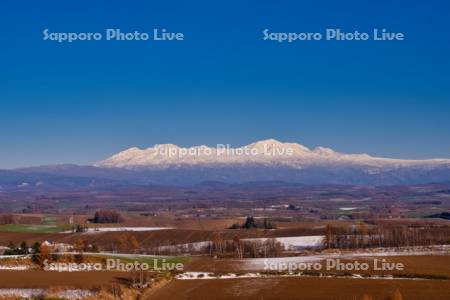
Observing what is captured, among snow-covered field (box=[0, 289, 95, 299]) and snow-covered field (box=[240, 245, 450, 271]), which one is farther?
snow-covered field (box=[240, 245, 450, 271])

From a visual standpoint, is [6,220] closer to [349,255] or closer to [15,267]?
[15,267]

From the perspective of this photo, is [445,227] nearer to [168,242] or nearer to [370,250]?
[370,250]

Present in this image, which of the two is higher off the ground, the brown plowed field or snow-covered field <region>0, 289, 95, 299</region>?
snow-covered field <region>0, 289, 95, 299</region>

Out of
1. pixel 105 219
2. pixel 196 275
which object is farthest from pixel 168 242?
pixel 105 219

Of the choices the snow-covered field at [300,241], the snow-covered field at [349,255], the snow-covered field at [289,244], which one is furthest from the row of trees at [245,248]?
the snow-covered field at [349,255]

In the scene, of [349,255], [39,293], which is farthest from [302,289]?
[349,255]

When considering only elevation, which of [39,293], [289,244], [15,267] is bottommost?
[289,244]

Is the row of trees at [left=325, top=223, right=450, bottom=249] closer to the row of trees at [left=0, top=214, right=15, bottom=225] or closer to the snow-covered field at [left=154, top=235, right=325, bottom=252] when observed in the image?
the snow-covered field at [left=154, top=235, right=325, bottom=252]

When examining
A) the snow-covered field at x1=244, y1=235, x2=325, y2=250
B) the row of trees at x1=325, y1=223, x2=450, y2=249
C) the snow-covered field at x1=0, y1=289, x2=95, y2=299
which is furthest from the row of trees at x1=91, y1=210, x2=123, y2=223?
the snow-covered field at x1=0, y1=289, x2=95, y2=299

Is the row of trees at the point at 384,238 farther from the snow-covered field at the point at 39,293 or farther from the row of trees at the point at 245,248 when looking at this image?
the snow-covered field at the point at 39,293

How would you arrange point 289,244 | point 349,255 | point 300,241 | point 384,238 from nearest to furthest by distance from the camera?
1. point 349,255
2. point 384,238
3. point 289,244
4. point 300,241

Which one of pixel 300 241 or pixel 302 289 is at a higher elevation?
pixel 302 289

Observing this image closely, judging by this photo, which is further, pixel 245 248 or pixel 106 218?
pixel 106 218
